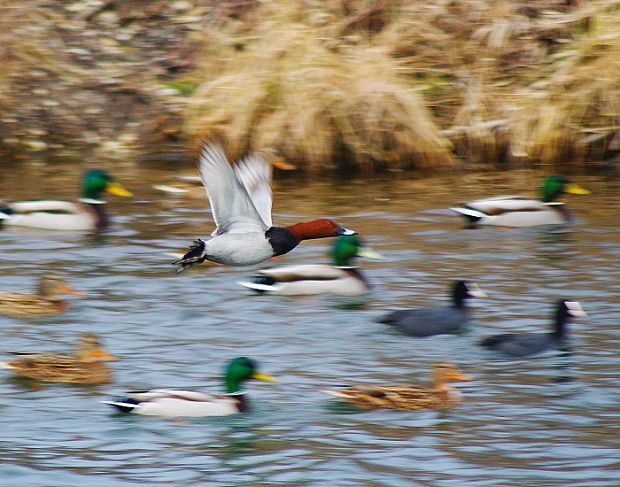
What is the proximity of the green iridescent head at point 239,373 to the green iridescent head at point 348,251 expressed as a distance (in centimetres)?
315

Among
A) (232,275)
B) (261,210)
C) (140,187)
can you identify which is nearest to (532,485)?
(261,210)

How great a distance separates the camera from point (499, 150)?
1573 centimetres

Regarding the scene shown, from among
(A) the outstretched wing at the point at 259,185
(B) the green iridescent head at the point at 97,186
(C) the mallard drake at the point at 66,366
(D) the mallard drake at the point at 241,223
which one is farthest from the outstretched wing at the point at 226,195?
(B) the green iridescent head at the point at 97,186

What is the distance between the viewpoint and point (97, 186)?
13016 mm

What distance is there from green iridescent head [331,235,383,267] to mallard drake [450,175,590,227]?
69.0 inches

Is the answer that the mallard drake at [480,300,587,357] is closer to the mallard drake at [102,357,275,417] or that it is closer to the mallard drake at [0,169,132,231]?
the mallard drake at [102,357,275,417]

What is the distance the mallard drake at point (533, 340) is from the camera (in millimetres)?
8336

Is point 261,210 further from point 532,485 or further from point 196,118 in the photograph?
point 196,118

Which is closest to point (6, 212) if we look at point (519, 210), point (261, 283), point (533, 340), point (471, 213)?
point (261, 283)

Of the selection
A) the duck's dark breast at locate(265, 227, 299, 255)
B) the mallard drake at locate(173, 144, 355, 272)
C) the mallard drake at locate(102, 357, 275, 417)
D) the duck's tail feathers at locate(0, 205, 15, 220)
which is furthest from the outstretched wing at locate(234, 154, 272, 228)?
the duck's tail feathers at locate(0, 205, 15, 220)

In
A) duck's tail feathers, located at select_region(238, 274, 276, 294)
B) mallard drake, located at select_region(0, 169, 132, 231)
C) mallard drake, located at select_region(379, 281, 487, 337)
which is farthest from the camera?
mallard drake, located at select_region(0, 169, 132, 231)

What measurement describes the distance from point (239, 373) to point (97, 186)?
19.4 ft

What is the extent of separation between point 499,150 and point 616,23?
2.26 m

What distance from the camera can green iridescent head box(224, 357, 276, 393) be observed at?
7.56 metres
